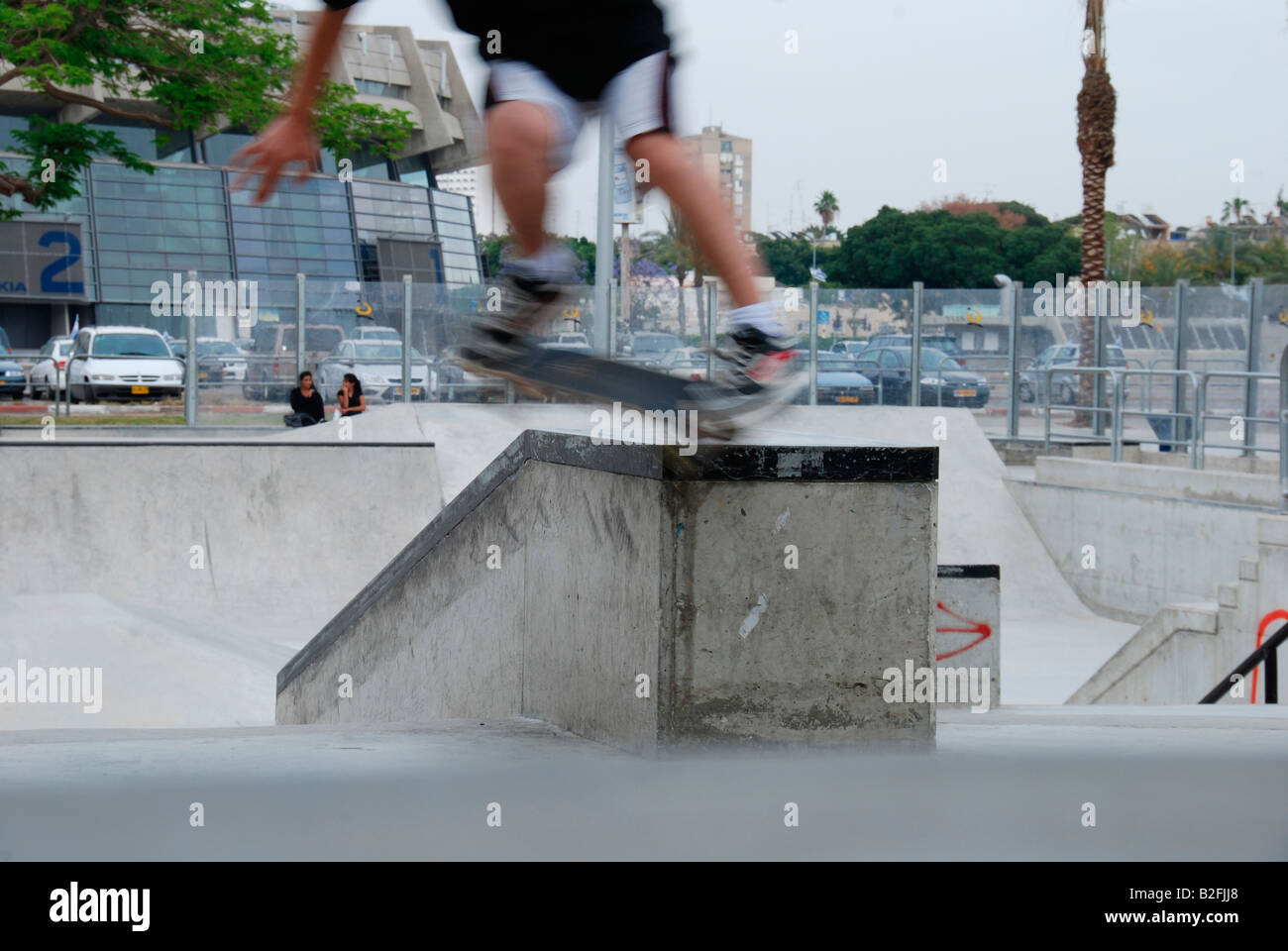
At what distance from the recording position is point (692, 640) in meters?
2.67

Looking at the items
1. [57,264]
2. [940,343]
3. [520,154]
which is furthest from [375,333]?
[57,264]

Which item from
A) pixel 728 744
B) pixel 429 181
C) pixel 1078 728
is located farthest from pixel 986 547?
pixel 429 181

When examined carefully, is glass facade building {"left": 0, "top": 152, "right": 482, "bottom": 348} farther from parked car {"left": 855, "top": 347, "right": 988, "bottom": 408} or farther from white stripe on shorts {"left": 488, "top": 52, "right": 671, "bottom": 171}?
white stripe on shorts {"left": 488, "top": 52, "right": 671, "bottom": 171}

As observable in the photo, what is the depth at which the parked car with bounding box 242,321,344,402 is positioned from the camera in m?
17.0

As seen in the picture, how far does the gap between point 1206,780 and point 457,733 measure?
5.56ft

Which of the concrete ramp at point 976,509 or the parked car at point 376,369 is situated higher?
the parked car at point 376,369

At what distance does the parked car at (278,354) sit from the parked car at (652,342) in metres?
4.16

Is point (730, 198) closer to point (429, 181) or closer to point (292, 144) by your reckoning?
point (292, 144)

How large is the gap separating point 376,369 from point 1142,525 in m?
10.3

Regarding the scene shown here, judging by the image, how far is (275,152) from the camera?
2635mm

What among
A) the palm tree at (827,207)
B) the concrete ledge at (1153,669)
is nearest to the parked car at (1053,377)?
the concrete ledge at (1153,669)

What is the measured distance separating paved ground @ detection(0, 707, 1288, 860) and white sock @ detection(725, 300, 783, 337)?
91 cm

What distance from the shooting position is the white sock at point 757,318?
2652mm

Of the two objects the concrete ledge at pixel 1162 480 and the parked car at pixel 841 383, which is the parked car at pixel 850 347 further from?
the concrete ledge at pixel 1162 480
